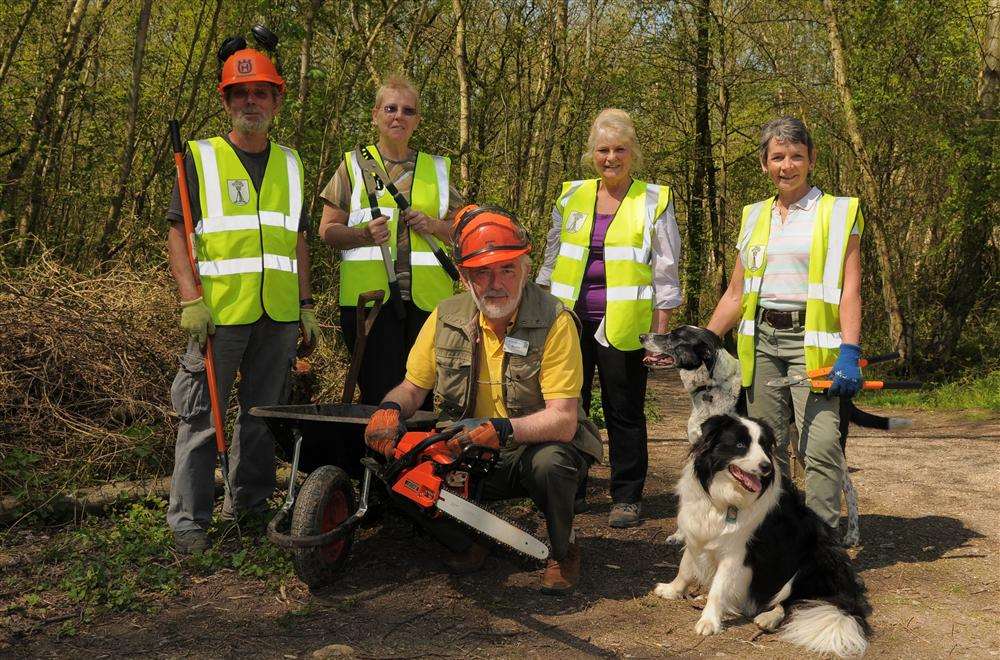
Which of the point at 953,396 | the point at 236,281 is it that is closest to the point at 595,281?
the point at 236,281

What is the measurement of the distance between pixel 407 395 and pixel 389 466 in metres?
0.44

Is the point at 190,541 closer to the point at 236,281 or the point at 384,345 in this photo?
the point at 236,281

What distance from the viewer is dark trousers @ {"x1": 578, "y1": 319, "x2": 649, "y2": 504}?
16.0 ft

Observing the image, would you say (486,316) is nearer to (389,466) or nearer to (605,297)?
(389,466)

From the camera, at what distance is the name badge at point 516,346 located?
3781 mm

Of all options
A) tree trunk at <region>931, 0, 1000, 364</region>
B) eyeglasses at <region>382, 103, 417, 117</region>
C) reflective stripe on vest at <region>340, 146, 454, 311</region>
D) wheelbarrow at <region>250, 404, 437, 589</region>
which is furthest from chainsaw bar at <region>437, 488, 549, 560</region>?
tree trunk at <region>931, 0, 1000, 364</region>

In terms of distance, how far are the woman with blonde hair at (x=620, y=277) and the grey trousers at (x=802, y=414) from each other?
0.67 m

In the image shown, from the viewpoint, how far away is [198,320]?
4.09 m

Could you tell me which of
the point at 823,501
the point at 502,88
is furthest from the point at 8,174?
the point at 823,501

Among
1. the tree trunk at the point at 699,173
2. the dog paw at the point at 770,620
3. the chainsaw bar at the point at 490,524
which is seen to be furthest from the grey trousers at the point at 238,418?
the tree trunk at the point at 699,173

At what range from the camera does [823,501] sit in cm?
421

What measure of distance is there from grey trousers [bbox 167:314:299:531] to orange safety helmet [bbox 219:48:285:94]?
3.72ft

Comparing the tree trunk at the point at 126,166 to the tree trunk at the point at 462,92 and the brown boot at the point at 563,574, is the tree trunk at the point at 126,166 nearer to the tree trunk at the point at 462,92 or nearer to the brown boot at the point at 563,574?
the tree trunk at the point at 462,92

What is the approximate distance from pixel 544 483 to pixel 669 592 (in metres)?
0.79
